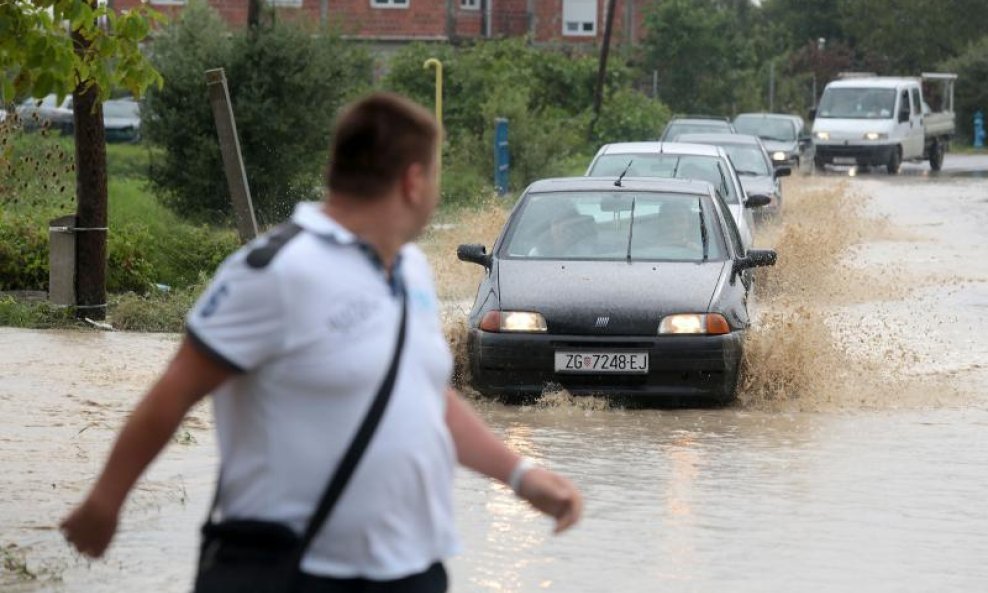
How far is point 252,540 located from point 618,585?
3756 millimetres

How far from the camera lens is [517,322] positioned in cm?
1166

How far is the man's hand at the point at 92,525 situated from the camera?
366 cm

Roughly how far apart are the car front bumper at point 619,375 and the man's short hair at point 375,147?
25.7ft

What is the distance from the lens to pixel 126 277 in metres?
17.6

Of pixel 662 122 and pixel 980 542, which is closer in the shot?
pixel 980 542

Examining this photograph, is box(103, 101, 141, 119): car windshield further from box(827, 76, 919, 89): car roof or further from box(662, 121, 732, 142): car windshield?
box(662, 121, 732, 142): car windshield

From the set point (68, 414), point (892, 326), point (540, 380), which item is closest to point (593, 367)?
point (540, 380)

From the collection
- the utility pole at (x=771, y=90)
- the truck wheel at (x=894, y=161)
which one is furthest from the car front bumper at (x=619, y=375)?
the utility pole at (x=771, y=90)

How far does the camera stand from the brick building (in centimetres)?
6738

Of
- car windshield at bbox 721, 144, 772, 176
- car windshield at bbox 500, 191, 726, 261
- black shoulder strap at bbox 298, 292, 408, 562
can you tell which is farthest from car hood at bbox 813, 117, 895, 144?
black shoulder strap at bbox 298, 292, 408, 562

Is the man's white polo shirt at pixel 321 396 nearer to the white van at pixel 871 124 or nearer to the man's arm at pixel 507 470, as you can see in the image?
the man's arm at pixel 507 470

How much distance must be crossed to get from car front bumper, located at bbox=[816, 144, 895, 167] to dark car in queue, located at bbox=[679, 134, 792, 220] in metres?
19.9

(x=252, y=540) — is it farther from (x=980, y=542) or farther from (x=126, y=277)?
(x=126, y=277)

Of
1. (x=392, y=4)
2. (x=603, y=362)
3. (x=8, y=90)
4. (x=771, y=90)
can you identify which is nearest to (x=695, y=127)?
(x=603, y=362)
